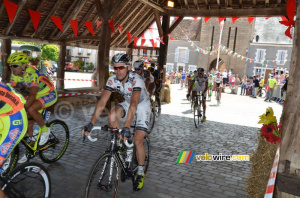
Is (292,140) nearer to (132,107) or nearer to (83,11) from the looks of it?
(132,107)

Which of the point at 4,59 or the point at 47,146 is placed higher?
the point at 4,59

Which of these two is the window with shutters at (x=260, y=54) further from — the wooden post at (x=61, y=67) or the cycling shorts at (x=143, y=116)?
the cycling shorts at (x=143, y=116)

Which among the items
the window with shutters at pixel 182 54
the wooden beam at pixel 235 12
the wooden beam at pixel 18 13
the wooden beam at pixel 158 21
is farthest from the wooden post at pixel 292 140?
the window with shutters at pixel 182 54

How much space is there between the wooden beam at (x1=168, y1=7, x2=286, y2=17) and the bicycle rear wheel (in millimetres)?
10108

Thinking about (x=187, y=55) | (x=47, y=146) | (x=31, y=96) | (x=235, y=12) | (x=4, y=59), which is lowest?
(x=47, y=146)

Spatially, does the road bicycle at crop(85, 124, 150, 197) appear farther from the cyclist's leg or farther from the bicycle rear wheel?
the bicycle rear wheel

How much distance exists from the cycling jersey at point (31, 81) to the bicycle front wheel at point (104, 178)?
6.63ft

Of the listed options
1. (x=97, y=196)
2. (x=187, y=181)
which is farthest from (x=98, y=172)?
(x=187, y=181)

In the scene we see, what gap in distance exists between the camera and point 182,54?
5050 centimetres

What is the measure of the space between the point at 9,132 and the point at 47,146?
8.05 ft

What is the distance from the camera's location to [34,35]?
42.8 feet

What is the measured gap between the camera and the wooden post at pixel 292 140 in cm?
296

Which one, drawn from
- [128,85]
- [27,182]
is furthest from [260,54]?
[27,182]

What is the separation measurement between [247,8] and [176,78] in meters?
24.8
